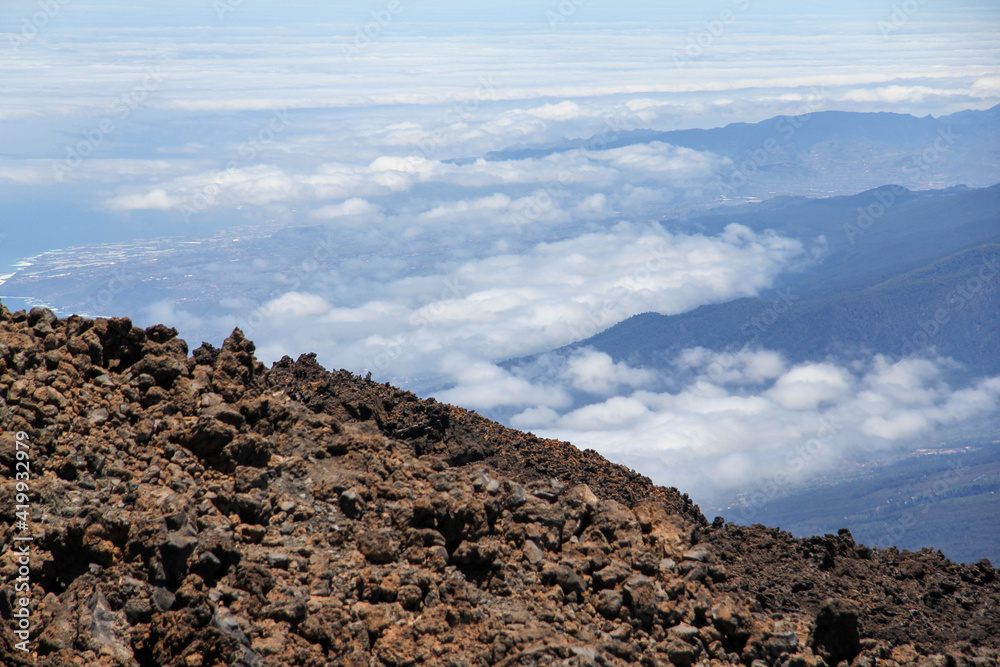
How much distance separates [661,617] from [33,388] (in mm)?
10982

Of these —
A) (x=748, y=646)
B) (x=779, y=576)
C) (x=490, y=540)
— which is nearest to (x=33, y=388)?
(x=490, y=540)

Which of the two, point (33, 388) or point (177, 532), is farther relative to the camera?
point (33, 388)

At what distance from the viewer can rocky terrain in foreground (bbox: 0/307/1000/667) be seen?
31.5 feet

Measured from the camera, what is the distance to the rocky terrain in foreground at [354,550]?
9609 mm

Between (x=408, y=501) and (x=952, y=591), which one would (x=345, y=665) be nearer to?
(x=408, y=501)

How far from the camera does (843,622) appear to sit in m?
→ 12.9

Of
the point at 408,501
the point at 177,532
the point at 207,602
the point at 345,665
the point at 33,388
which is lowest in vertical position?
the point at 345,665

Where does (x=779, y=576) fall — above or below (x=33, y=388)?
below

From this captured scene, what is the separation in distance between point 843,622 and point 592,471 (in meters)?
5.98

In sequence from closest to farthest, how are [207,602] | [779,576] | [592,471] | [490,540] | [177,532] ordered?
[207,602] → [177,532] → [490,540] → [779,576] → [592,471]

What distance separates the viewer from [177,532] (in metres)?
10.1

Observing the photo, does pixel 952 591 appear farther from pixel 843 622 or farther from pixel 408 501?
pixel 408 501

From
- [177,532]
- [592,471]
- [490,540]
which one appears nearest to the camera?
[177,532]

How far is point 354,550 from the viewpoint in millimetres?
12000
